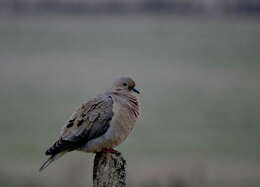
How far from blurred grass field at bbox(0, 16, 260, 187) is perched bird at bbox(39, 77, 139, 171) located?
654 centimetres

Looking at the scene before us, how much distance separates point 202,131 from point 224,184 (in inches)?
176

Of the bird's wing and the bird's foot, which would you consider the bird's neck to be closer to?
the bird's wing

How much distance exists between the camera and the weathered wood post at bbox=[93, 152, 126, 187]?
203 inches

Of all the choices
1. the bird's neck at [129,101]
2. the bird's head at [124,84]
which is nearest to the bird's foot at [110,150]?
the bird's neck at [129,101]

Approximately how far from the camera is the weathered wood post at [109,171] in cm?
517

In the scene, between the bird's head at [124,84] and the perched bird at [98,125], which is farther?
the bird's head at [124,84]

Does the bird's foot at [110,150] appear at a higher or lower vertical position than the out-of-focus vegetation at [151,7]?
lower

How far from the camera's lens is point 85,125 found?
6.16m

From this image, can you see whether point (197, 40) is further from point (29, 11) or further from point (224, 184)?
point (224, 184)

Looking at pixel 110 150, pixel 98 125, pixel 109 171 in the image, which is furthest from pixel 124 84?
pixel 109 171

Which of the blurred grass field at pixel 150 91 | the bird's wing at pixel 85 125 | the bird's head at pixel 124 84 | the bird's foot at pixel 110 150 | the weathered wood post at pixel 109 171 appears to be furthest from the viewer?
the blurred grass field at pixel 150 91

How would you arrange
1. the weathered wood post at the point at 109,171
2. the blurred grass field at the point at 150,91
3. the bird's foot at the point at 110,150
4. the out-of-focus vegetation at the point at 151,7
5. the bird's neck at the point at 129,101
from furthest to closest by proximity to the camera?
the out-of-focus vegetation at the point at 151,7 → the blurred grass field at the point at 150,91 → the bird's neck at the point at 129,101 → the bird's foot at the point at 110,150 → the weathered wood post at the point at 109,171

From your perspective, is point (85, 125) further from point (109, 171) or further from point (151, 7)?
point (151, 7)

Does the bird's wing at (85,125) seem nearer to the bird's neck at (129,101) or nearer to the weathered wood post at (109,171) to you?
the bird's neck at (129,101)
